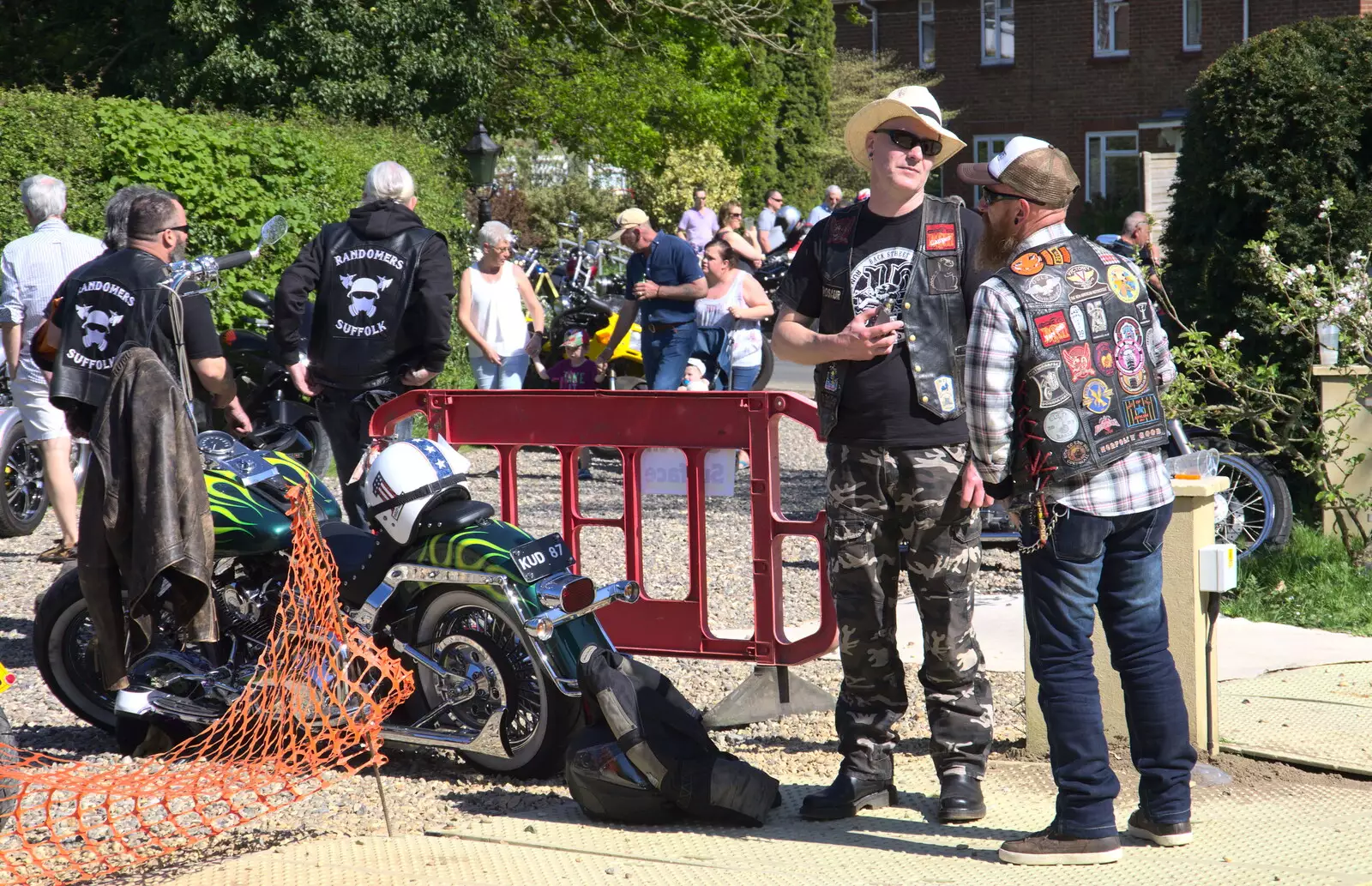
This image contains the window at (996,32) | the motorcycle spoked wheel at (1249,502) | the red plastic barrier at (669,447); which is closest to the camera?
the red plastic barrier at (669,447)

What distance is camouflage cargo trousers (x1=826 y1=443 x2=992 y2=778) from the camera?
4332 millimetres

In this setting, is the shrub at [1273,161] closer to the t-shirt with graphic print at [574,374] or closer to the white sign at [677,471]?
the white sign at [677,471]

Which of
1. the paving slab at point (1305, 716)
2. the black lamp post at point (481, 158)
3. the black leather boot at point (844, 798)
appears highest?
the black lamp post at point (481, 158)

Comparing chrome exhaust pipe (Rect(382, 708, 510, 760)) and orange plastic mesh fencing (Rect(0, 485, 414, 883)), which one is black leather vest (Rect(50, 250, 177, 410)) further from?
chrome exhaust pipe (Rect(382, 708, 510, 760))

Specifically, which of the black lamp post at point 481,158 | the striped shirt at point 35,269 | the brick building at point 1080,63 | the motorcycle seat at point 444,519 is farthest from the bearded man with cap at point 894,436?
the brick building at point 1080,63

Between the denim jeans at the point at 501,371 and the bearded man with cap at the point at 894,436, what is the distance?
21.8ft

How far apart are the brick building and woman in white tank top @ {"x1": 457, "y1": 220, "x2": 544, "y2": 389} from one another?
71.6ft

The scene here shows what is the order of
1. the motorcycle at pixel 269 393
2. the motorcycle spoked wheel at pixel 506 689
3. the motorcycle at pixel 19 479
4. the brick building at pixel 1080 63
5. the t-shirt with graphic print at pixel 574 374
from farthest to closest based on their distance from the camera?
the brick building at pixel 1080 63 < the t-shirt with graphic print at pixel 574 374 < the motorcycle at pixel 269 393 < the motorcycle at pixel 19 479 < the motorcycle spoked wheel at pixel 506 689

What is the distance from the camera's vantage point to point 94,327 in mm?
5805

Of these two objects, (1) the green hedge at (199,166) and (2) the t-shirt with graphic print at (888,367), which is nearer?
(2) the t-shirt with graphic print at (888,367)

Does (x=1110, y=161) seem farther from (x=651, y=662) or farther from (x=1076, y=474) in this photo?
(x=1076, y=474)

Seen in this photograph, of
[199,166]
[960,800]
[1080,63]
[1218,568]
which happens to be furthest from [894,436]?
[1080,63]

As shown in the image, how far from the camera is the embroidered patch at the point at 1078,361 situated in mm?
3873

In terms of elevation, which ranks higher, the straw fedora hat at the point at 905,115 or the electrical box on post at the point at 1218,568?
the straw fedora hat at the point at 905,115
